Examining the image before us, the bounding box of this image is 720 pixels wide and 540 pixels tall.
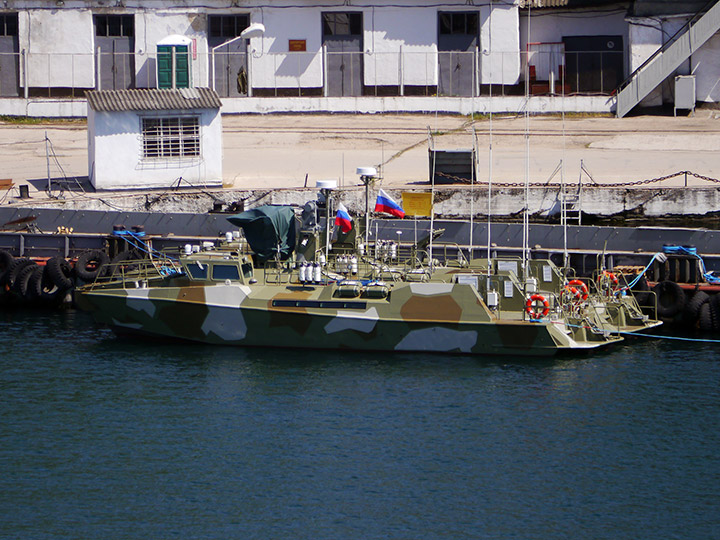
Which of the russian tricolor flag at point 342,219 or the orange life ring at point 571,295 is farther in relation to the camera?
the orange life ring at point 571,295

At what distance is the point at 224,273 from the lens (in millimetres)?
27359

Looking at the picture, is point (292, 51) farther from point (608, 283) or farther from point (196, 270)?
point (608, 283)

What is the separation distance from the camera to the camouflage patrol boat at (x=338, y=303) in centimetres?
2659

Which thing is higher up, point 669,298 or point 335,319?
point 669,298

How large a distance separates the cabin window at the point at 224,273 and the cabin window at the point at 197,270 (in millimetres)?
246

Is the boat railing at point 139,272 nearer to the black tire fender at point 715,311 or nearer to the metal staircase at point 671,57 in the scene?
the black tire fender at point 715,311

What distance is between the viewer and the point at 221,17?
157 feet

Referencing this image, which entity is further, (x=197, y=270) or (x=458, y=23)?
(x=458, y=23)

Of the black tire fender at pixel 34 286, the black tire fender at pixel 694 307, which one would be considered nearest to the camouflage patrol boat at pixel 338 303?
the black tire fender at pixel 694 307

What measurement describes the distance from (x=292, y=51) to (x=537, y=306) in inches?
954

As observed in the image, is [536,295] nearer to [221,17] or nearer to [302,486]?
[302,486]

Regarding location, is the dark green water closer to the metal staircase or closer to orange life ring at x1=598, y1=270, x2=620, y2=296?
orange life ring at x1=598, y1=270, x2=620, y2=296

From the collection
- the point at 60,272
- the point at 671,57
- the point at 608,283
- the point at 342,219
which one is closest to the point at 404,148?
the point at 671,57

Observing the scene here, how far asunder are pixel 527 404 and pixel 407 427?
2.93m
